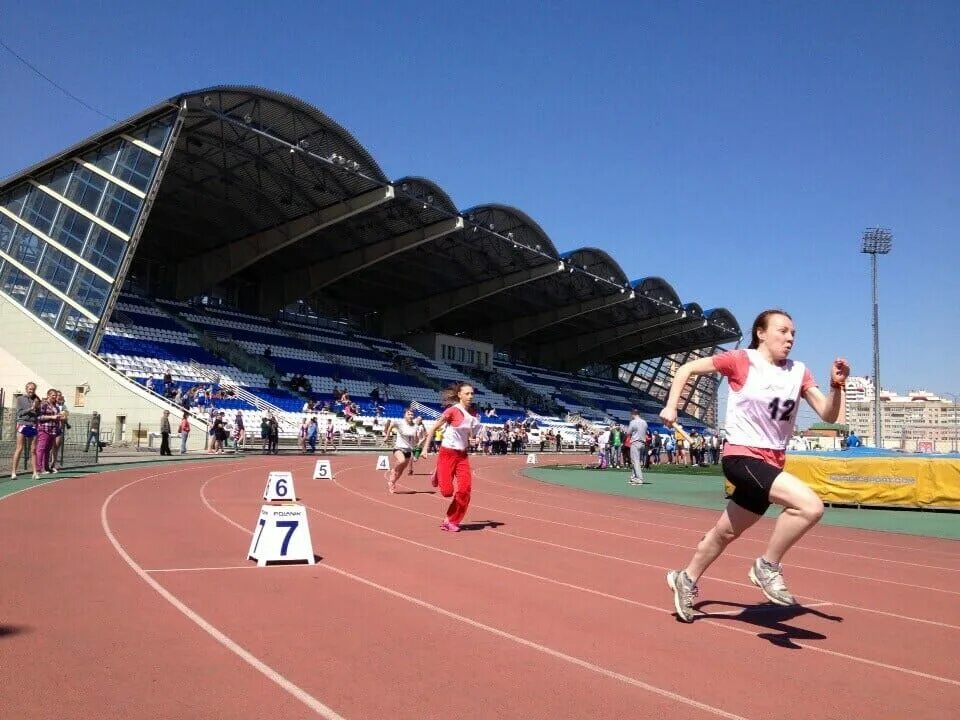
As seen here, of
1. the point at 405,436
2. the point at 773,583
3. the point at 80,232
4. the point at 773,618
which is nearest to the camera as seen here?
the point at 773,583

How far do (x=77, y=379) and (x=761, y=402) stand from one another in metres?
33.5

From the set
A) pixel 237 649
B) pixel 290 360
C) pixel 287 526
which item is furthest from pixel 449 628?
pixel 290 360

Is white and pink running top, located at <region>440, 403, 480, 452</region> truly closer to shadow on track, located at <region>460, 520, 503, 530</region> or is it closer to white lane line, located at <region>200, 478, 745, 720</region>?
shadow on track, located at <region>460, 520, 503, 530</region>

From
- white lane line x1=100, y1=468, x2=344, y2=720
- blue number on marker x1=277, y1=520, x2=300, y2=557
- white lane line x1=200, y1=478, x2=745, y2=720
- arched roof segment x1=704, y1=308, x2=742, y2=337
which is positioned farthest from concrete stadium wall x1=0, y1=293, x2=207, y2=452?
arched roof segment x1=704, y1=308, x2=742, y2=337

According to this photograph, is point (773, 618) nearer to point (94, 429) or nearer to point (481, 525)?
point (481, 525)

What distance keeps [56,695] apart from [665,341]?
8609cm

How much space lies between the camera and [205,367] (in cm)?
4159

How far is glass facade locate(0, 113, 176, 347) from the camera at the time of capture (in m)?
34.8

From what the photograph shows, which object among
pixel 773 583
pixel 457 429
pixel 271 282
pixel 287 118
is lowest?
pixel 773 583

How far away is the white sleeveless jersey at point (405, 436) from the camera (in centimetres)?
1678

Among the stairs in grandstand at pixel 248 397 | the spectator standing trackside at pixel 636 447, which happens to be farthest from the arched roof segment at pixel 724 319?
the spectator standing trackside at pixel 636 447

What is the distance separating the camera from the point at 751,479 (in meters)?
5.16

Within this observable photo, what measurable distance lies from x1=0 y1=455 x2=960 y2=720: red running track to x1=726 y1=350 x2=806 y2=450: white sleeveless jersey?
50.2 inches

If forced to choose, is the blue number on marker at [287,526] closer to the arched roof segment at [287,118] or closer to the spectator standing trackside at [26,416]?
the spectator standing trackside at [26,416]
